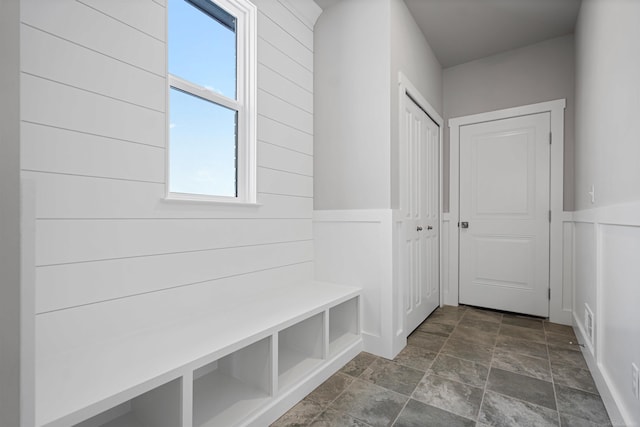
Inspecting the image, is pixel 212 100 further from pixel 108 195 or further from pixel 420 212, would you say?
pixel 420 212

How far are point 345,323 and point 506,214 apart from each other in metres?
1.94

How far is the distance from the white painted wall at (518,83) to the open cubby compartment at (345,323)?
174cm

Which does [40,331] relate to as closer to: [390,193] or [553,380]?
[390,193]

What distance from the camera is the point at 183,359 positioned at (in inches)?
43.7

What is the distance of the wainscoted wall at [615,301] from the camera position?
117 cm

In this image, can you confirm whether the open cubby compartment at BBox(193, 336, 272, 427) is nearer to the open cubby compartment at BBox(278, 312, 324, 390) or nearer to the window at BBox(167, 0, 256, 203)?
the open cubby compartment at BBox(278, 312, 324, 390)

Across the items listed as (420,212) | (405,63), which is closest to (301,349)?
(420,212)

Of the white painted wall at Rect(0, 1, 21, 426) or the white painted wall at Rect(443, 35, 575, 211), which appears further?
the white painted wall at Rect(443, 35, 575, 211)

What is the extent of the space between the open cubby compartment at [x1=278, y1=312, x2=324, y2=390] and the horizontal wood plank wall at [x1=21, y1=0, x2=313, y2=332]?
1.42 ft

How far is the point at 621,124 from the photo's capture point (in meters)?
1.33

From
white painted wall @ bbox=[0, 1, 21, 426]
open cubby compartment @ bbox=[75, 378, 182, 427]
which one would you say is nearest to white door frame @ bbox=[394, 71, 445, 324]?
open cubby compartment @ bbox=[75, 378, 182, 427]

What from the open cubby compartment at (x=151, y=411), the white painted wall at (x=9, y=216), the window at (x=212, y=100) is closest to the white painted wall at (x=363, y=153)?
the window at (x=212, y=100)

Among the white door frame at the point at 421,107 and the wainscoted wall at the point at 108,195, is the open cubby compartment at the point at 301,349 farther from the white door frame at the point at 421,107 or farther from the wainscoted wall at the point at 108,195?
the white door frame at the point at 421,107

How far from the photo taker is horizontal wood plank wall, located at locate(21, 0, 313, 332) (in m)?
1.12
